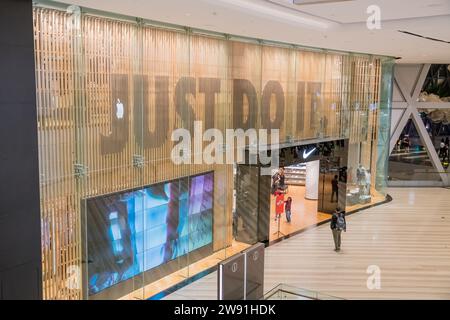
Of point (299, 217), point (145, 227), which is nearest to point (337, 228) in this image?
point (299, 217)

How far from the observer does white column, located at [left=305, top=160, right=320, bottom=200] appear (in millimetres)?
17359

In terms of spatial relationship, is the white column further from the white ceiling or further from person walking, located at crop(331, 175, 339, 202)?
the white ceiling

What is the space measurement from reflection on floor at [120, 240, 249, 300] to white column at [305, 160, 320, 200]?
612cm

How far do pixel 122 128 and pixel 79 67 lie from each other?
141 cm

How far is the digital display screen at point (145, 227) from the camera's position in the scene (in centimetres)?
833

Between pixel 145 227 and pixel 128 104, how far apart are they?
93.8 inches

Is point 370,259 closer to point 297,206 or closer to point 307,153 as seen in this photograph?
point 307,153

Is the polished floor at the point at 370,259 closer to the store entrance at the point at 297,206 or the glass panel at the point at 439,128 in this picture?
the store entrance at the point at 297,206

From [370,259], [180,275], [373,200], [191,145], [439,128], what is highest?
[191,145]

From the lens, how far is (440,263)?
1152 cm

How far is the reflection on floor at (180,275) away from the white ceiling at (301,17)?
16.5ft

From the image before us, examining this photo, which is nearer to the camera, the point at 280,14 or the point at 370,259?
the point at 280,14

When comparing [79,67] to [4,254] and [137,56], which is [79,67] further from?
[4,254]

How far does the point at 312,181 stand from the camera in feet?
58.2
